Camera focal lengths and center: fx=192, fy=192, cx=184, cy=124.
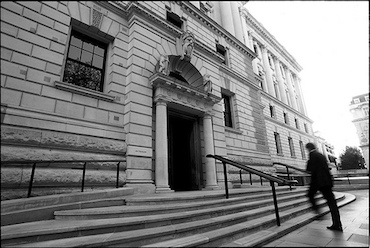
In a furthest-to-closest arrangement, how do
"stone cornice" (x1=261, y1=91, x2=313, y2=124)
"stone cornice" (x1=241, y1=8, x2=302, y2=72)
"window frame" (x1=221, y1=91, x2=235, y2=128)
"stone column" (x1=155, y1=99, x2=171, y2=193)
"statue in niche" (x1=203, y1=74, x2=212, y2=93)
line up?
"stone cornice" (x1=241, y1=8, x2=302, y2=72)
"stone cornice" (x1=261, y1=91, x2=313, y2=124)
"window frame" (x1=221, y1=91, x2=235, y2=128)
"statue in niche" (x1=203, y1=74, x2=212, y2=93)
"stone column" (x1=155, y1=99, x2=171, y2=193)

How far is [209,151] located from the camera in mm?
8617

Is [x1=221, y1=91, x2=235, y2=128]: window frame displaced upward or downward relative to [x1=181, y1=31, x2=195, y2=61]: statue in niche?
downward

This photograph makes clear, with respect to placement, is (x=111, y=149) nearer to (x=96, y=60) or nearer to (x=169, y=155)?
(x=169, y=155)

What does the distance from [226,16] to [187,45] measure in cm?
954

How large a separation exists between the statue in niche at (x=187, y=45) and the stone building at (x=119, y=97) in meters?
0.05

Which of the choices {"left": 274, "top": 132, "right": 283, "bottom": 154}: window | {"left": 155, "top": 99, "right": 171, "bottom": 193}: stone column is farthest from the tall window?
{"left": 274, "top": 132, "right": 283, "bottom": 154}: window

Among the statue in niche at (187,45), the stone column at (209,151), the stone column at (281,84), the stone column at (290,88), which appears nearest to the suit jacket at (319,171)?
the stone column at (209,151)

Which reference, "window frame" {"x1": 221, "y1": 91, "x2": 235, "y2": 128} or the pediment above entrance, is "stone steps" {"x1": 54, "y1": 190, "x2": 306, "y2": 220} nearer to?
the pediment above entrance

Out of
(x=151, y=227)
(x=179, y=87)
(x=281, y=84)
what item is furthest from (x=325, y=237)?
(x=281, y=84)

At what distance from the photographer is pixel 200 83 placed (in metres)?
9.78

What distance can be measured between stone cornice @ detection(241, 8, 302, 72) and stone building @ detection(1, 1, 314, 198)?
56.3ft

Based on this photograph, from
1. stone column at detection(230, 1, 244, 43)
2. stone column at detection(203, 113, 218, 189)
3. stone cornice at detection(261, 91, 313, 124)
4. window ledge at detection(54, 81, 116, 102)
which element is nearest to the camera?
window ledge at detection(54, 81, 116, 102)

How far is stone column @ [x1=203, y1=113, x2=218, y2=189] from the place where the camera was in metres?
8.21

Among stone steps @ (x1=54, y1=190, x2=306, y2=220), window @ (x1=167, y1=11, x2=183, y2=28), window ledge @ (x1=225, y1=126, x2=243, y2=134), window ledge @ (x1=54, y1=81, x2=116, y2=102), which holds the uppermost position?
window @ (x1=167, y1=11, x2=183, y2=28)
